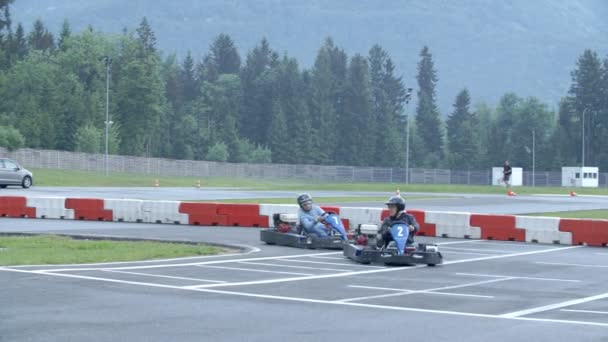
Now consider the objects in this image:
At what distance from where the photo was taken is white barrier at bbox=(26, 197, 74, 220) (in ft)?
98.6

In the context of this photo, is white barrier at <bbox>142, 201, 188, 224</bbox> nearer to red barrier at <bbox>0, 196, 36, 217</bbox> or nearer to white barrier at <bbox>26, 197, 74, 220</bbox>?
white barrier at <bbox>26, 197, 74, 220</bbox>

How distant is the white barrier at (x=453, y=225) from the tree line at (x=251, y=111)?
7633 centimetres

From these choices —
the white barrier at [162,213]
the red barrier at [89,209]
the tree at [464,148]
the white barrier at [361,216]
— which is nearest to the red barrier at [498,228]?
the white barrier at [361,216]

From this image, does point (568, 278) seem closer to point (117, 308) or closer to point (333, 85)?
point (117, 308)

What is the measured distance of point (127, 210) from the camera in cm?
2930

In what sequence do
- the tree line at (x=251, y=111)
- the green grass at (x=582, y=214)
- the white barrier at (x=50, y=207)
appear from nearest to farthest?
1. the white barrier at (x=50, y=207)
2. the green grass at (x=582, y=214)
3. the tree line at (x=251, y=111)

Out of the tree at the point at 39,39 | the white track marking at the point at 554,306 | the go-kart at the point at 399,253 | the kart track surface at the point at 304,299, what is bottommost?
the white track marking at the point at 554,306

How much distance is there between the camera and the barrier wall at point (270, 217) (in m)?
23.6

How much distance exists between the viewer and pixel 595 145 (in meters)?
120

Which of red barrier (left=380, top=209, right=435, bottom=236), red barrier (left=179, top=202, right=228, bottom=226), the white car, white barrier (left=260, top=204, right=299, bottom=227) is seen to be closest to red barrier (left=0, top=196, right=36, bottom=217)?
red barrier (left=179, top=202, right=228, bottom=226)

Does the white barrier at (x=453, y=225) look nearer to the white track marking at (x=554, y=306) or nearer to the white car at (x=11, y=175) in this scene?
the white track marking at (x=554, y=306)

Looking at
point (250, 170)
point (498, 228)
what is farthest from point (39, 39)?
point (498, 228)

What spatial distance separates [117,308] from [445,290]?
4.64 m

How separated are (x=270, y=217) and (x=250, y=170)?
235ft
